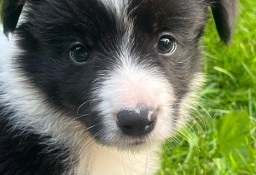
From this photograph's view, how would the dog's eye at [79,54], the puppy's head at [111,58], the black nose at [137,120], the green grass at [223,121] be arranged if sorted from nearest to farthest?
the black nose at [137,120]
the puppy's head at [111,58]
the dog's eye at [79,54]
the green grass at [223,121]

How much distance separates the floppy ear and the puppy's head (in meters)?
0.20

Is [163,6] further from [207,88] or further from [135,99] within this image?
[207,88]

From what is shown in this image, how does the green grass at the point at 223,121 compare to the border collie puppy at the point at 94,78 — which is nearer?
the border collie puppy at the point at 94,78

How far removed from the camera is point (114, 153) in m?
3.77

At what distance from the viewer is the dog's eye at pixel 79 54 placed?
127 inches

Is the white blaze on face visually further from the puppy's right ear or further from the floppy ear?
the floppy ear

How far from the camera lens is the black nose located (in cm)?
299

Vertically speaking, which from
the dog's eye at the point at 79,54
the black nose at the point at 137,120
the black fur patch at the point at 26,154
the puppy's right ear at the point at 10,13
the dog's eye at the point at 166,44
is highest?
the puppy's right ear at the point at 10,13

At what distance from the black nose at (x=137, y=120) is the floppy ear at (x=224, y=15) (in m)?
0.93

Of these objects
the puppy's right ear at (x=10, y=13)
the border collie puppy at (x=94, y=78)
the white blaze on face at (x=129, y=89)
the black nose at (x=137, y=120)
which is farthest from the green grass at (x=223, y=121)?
the puppy's right ear at (x=10, y=13)

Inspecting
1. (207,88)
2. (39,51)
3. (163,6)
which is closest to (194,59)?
(163,6)

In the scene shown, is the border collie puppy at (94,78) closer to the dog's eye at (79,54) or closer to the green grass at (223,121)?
the dog's eye at (79,54)

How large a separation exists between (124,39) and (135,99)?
1.17 ft

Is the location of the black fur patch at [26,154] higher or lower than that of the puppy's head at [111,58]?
lower
